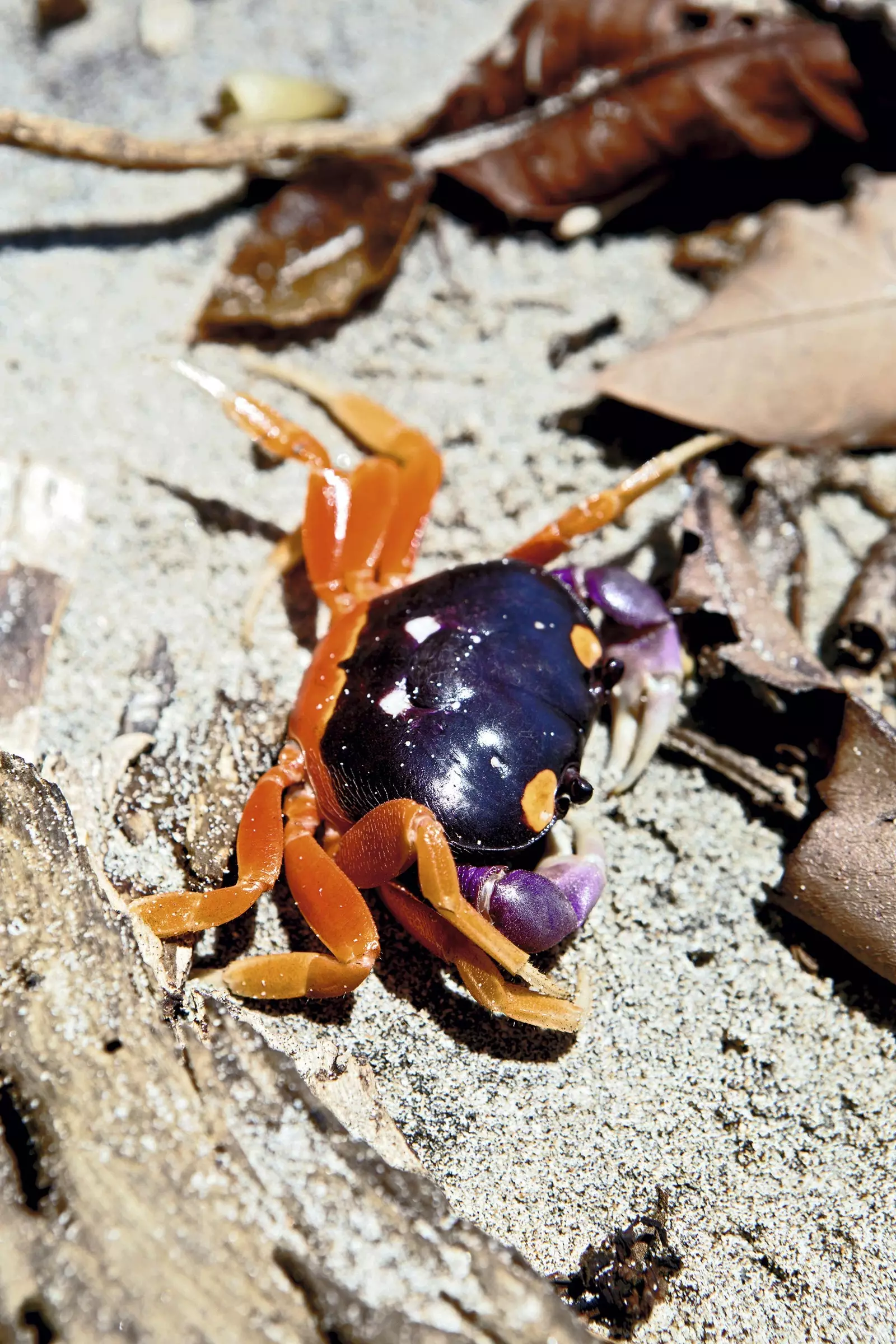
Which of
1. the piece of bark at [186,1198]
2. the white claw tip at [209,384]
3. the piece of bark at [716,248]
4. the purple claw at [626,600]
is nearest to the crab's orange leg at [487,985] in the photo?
the piece of bark at [186,1198]

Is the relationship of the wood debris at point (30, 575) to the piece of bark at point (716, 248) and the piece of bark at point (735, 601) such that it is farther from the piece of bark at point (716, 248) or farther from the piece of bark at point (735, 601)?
the piece of bark at point (716, 248)

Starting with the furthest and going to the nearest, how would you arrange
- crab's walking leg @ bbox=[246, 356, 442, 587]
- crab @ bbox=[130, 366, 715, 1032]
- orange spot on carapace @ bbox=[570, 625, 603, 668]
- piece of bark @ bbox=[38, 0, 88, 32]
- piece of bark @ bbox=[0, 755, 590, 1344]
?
piece of bark @ bbox=[38, 0, 88, 32], crab's walking leg @ bbox=[246, 356, 442, 587], orange spot on carapace @ bbox=[570, 625, 603, 668], crab @ bbox=[130, 366, 715, 1032], piece of bark @ bbox=[0, 755, 590, 1344]

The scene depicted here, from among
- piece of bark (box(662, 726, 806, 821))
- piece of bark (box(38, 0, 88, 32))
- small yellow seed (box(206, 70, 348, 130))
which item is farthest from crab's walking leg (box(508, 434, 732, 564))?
piece of bark (box(38, 0, 88, 32))

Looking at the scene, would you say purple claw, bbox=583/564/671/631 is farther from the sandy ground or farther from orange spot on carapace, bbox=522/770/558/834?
orange spot on carapace, bbox=522/770/558/834

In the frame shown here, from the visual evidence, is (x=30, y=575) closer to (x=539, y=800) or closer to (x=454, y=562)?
(x=454, y=562)

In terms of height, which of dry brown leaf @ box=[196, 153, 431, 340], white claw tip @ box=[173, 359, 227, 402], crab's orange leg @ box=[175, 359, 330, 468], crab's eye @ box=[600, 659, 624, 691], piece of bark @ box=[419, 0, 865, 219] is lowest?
crab's eye @ box=[600, 659, 624, 691]

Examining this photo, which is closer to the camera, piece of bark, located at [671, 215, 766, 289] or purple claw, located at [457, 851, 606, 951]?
purple claw, located at [457, 851, 606, 951]
